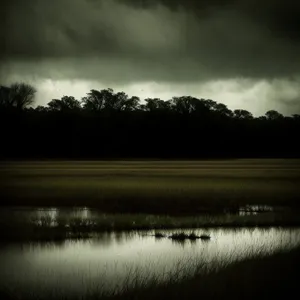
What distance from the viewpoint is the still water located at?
288 inches

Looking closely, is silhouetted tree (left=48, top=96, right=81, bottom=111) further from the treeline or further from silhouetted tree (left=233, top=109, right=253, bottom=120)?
silhouetted tree (left=233, top=109, right=253, bottom=120)

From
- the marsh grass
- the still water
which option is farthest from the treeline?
the still water

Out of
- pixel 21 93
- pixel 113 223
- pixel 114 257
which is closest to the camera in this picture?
pixel 114 257

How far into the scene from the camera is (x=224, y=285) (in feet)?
22.7

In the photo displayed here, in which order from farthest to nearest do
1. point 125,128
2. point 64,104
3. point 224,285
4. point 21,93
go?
point 64,104, point 125,128, point 21,93, point 224,285

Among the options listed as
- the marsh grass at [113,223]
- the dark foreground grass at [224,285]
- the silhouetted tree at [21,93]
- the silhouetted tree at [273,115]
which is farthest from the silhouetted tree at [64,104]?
the dark foreground grass at [224,285]

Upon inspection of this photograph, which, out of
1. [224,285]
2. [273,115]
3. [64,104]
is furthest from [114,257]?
[64,104]

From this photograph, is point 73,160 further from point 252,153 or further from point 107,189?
point 107,189

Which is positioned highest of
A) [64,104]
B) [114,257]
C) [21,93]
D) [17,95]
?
[64,104]

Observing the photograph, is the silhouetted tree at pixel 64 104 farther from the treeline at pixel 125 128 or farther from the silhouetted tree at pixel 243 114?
the silhouetted tree at pixel 243 114

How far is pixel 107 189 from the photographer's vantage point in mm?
22062

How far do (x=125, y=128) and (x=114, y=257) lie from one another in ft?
107

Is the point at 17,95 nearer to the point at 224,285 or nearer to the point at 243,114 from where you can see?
the point at 243,114

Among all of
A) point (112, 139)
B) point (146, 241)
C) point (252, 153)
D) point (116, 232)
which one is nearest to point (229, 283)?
point (146, 241)
